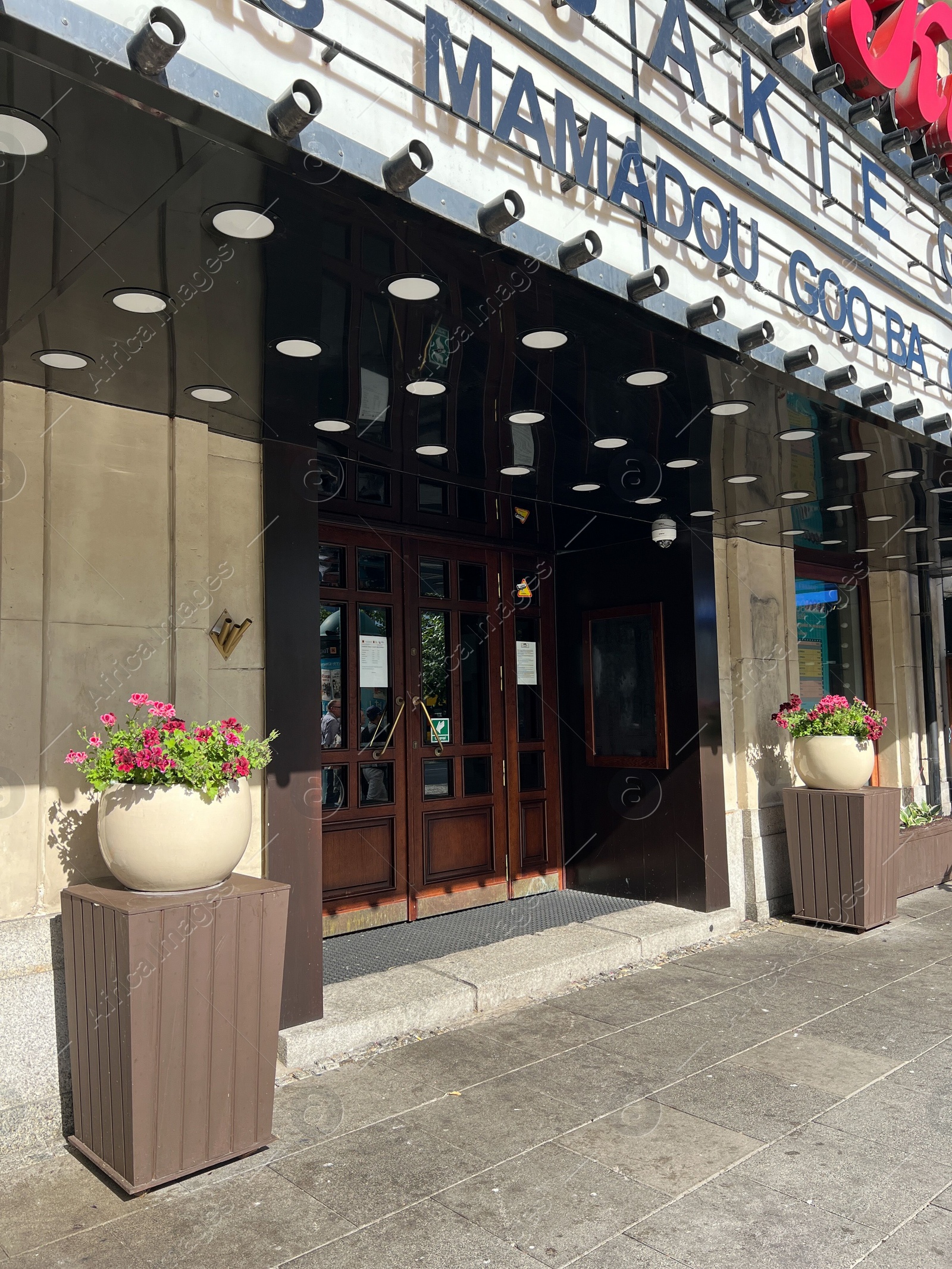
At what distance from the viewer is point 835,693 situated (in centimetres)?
968

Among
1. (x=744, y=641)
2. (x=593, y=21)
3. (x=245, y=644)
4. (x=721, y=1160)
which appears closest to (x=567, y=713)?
(x=744, y=641)

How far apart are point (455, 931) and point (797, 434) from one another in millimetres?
3815

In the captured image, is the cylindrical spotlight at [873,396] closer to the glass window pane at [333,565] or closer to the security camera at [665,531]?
the security camera at [665,531]

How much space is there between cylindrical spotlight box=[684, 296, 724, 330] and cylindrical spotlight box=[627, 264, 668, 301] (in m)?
0.26

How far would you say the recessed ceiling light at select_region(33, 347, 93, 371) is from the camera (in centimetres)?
350

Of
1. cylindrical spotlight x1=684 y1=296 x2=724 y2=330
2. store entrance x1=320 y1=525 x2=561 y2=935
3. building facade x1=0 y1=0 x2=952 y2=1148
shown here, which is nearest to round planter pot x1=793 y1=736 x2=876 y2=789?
building facade x1=0 y1=0 x2=952 y2=1148

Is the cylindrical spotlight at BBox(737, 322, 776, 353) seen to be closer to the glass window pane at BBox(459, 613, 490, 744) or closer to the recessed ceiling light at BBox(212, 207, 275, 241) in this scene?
the recessed ceiling light at BBox(212, 207, 275, 241)

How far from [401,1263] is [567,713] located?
16.7ft

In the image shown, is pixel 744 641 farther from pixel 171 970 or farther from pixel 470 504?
pixel 171 970

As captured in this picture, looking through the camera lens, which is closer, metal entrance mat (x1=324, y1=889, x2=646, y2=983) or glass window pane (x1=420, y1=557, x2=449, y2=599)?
metal entrance mat (x1=324, y1=889, x2=646, y2=983)

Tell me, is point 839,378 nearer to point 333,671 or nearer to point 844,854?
point 333,671

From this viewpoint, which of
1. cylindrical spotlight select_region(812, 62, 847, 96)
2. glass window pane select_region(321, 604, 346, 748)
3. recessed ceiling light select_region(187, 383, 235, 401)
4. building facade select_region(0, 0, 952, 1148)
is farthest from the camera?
glass window pane select_region(321, 604, 346, 748)

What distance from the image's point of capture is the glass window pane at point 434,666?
663cm

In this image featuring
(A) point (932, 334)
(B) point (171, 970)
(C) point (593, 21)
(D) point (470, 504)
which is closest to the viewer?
(B) point (171, 970)
